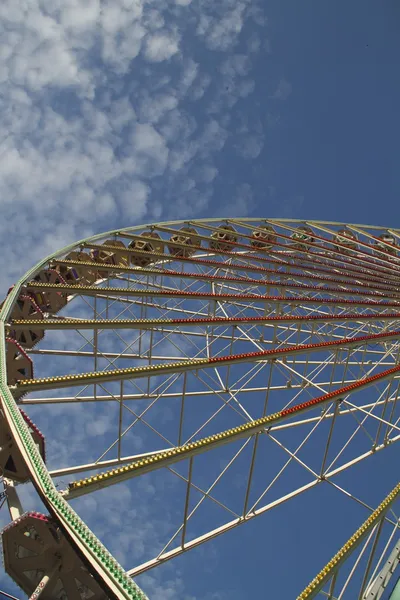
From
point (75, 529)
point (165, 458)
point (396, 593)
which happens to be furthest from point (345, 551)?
point (75, 529)

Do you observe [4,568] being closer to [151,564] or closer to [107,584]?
[107,584]

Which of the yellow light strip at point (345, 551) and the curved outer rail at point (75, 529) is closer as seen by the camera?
the curved outer rail at point (75, 529)

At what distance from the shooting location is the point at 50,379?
10906 millimetres

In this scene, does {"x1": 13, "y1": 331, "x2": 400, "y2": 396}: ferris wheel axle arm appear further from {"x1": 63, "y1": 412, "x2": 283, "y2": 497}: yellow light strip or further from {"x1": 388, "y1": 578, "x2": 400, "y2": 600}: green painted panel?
{"x1": 388, "y1": 578, "x2": 400, "y2": 600}: green painted panel

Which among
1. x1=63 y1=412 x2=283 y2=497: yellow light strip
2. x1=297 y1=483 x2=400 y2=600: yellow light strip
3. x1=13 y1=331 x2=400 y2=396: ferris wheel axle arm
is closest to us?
x1=297 y1=483 x2=400 y2=600: yellow light strip

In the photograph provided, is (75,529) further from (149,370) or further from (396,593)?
(396,593)

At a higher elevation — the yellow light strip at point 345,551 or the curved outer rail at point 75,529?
the curved outer rail at point 75,529

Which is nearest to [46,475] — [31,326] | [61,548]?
[61,548]

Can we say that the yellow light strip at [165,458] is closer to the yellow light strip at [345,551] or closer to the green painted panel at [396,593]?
the yellow light strip at [345,551]

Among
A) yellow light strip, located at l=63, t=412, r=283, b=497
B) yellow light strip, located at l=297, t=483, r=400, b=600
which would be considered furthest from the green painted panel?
yellow light strip, located at l=63, t=412, r=283, b=497

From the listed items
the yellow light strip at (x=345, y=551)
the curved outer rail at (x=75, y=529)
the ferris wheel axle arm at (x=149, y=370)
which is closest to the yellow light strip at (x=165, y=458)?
the curved outer rail at (x=75, y=529)

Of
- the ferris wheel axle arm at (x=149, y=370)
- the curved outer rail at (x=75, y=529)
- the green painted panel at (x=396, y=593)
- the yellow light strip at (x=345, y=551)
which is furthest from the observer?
the ferris wheel axle arm at (x=149, y=370)

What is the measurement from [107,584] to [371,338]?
1396 cm

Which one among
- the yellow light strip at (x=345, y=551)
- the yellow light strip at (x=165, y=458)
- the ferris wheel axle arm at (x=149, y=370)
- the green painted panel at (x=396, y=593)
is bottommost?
the green painted panel at (x=396, y=593)
